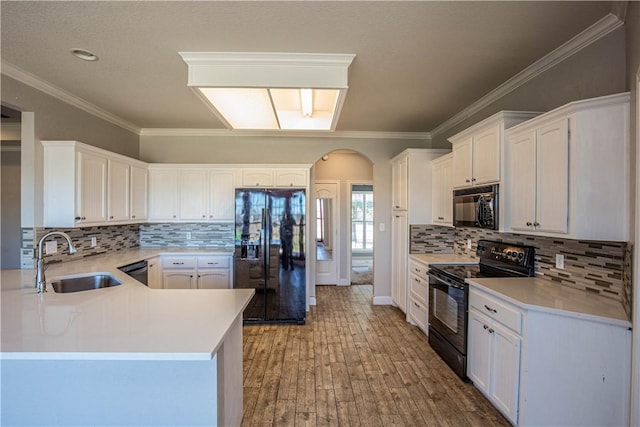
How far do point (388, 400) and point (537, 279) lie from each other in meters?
1.54

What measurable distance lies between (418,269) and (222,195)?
2765 millimetres

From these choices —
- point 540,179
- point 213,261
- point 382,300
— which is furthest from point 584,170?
point 213,261

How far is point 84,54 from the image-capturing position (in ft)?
7.86

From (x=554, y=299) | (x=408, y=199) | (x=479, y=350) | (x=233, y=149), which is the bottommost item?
(x=479, y=350)

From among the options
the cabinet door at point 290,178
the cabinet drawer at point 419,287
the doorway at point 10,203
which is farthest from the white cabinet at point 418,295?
the doorway at point 10,203

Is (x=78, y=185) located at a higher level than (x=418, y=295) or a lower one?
higher

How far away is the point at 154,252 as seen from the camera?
3994mm

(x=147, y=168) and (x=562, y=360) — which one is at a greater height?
(x=147, y=168)

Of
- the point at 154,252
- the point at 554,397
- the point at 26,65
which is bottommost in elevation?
the point at 554,397

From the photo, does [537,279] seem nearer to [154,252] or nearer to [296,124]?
[296,124]

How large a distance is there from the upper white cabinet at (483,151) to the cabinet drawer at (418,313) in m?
1.44

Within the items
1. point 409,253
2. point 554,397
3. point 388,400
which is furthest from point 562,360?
point 409,253

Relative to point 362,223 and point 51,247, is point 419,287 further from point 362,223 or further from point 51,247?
point 362,223

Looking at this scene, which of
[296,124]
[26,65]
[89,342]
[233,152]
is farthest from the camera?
[233,152]
